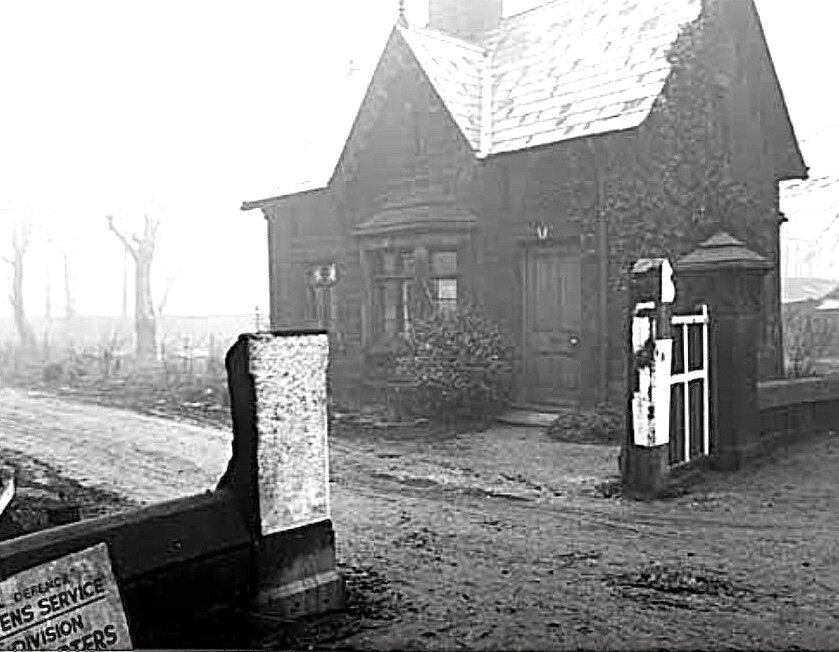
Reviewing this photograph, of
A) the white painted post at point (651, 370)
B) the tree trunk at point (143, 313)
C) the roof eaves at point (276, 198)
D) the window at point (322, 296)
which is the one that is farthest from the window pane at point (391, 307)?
the tree trunk at point (143, 313)

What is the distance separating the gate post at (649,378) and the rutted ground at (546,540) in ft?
1.19

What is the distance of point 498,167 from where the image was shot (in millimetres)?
16016

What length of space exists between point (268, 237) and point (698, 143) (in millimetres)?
10904

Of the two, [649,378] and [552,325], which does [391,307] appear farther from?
[649,378]

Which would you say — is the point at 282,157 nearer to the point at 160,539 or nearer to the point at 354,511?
the point at 354,511

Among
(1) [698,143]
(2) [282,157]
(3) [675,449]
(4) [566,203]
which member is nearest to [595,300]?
(4) [566,203]

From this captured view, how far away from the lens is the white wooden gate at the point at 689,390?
30.6ft

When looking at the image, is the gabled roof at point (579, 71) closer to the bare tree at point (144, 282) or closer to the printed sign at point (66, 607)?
the printed sign at point (66, 607)

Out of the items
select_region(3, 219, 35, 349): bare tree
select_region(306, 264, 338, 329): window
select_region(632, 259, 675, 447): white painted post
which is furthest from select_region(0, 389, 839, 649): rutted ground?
select_region(3, 219, 35, 349): bare tree

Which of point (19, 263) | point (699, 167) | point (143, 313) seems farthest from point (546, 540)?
point (19, 263)

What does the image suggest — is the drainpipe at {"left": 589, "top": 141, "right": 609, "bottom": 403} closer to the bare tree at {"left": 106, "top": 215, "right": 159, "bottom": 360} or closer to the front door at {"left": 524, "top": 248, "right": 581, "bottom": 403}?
the front door at {"left": 524, "top": 248, "right": 581, "bottom": 403}

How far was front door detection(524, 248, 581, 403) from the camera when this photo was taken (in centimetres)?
1491

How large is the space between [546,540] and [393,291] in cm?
1074

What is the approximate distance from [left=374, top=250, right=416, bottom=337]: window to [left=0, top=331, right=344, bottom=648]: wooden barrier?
11785 mm
